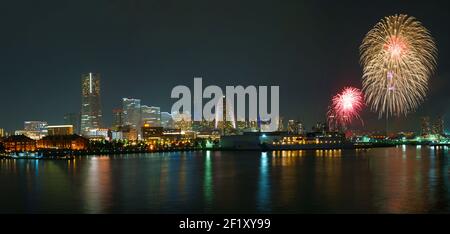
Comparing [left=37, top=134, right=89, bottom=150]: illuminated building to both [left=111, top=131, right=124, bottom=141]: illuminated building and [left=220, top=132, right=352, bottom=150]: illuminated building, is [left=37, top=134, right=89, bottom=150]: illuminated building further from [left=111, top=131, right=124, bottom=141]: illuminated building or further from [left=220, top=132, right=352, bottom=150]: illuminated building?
[left=111, top=131, right=124, bottom=141]: illuminated building

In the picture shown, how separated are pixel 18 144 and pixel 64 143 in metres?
6.33

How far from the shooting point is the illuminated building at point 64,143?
245ft

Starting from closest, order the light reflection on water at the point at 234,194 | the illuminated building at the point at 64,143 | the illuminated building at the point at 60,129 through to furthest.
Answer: the light reflection on water at the point at 234,194
the illuminated building at the point at 64,143
the illuminated building at the point at 60,129

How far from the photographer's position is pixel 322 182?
22.7 meters

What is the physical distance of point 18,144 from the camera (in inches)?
2830

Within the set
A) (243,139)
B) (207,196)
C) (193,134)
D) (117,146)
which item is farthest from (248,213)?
(193,134)

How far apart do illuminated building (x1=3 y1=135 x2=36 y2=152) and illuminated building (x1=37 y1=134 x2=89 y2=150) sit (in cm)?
331

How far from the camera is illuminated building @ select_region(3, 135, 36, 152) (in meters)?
71.1

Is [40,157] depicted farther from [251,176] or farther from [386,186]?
[386,186]

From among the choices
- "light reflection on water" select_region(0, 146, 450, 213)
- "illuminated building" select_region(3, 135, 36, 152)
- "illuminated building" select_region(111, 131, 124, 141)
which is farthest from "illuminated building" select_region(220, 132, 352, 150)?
"light reflection on water" select_region(0, 146, 450, 213)

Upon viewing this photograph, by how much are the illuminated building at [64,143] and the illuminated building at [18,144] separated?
10.9 feet

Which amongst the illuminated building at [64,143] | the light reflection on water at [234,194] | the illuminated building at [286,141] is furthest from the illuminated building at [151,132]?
the light reflection on water at [234,194]

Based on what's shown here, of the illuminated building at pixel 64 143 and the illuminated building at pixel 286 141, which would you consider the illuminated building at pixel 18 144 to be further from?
the illuminated building at pixel 286 141

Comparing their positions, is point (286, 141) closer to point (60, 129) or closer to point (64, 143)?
point (64, 143)
